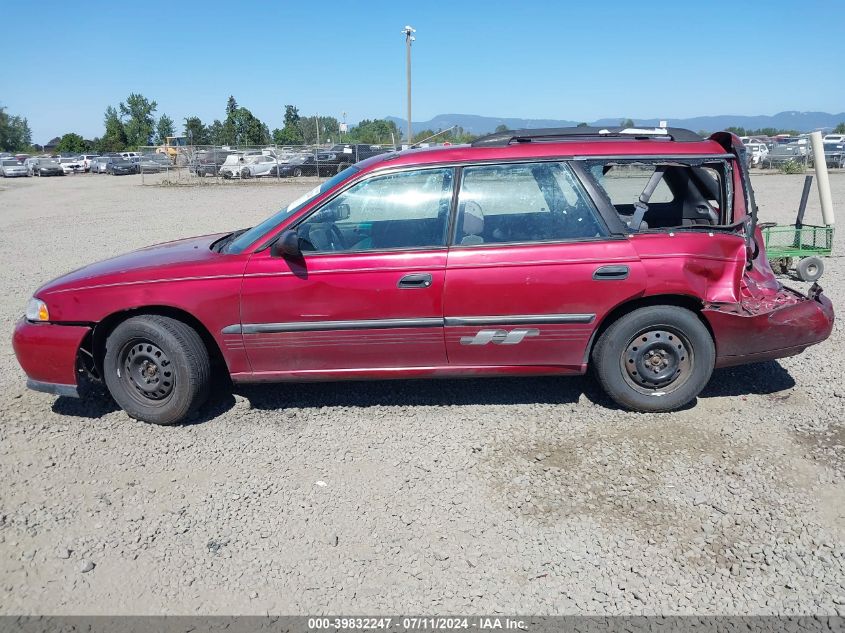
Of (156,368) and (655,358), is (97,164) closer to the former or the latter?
(156,368)

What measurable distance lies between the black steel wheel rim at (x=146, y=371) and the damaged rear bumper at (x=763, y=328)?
11.4 ft

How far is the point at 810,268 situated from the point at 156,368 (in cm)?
616

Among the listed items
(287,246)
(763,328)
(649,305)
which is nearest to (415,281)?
(287,246)

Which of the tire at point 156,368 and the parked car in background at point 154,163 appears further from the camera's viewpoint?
the parked car in background at point 154,163

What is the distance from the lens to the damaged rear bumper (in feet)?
13.8

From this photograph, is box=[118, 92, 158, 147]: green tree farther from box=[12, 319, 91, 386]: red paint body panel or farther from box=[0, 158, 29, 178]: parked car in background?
box=[12, 319, 91, 386]: red paint body panel

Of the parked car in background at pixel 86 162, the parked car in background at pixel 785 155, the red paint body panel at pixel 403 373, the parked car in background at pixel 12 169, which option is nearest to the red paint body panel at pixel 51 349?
the red paint body panel at pixel 403 373

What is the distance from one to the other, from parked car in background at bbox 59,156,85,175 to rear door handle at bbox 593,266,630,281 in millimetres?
54196

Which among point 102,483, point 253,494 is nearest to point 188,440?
point 102,483

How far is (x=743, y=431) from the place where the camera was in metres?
4.13

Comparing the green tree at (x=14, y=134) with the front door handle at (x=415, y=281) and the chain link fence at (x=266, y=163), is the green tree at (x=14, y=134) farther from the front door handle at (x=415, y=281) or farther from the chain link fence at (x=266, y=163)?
the front door handle at (x=415, y=281)

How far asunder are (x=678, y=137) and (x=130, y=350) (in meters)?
4.01

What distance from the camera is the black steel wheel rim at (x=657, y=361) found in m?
4.25

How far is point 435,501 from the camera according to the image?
3477mm
